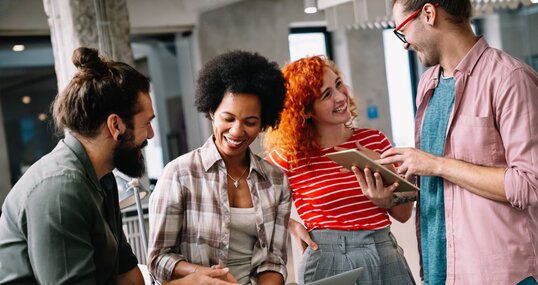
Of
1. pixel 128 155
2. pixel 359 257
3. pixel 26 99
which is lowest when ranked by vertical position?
pixel 359 257

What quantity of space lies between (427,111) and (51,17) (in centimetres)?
335

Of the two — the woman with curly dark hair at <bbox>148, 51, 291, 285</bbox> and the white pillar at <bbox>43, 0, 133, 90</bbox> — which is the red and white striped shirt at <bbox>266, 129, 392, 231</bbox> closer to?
the woman with curly dark hair at <bbox>148, 51, 291, 285</bbox>

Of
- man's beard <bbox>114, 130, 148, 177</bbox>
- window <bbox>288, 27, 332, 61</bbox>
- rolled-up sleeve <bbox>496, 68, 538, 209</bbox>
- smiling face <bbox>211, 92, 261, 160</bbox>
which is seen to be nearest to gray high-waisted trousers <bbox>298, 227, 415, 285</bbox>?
smiling face <bbox>211, 92, 261, 160</bbox>

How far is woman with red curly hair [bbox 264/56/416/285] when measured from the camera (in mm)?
2388

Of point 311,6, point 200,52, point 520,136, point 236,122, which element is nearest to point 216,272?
point 236,122

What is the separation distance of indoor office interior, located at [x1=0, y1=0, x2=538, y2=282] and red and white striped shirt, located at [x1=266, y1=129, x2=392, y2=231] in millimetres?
2471

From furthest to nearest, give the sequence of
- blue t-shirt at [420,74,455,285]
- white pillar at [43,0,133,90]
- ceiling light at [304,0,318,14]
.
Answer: ceiling light at [304,0,318,14], white pillar at [43,0,133,90], blue t-shirt at [420,74,455,285]

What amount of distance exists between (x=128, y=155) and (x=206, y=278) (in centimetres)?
43

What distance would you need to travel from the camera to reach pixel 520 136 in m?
1.78

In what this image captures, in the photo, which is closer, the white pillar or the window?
the white pillar

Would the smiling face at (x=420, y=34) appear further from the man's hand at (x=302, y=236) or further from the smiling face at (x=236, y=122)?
the man's hand at (x=302, y=236)

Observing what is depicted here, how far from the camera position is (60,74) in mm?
4586

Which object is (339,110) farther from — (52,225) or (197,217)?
(52,225)

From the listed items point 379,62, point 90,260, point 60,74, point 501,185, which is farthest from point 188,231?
point 379,62
